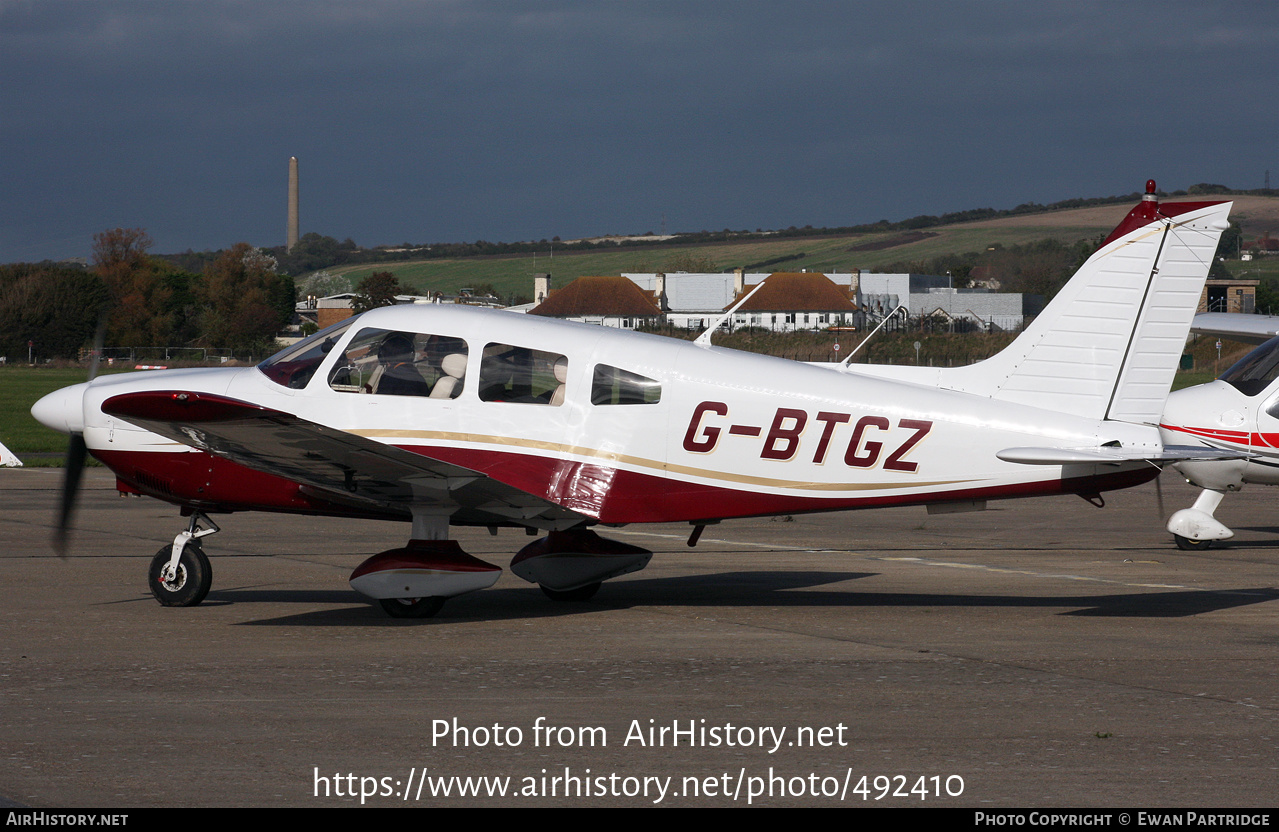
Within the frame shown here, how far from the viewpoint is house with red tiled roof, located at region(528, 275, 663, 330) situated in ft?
341

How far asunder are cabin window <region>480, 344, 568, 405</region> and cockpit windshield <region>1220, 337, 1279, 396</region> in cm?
820

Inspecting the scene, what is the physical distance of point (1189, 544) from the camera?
13.6 m

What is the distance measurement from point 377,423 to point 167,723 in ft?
11.4

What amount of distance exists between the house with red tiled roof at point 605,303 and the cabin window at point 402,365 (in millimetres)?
92349

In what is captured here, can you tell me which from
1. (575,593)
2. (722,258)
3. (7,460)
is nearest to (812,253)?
(722,258)

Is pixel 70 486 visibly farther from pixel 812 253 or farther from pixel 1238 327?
pixel 812 253

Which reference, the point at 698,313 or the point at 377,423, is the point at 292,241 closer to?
the point at 698,313

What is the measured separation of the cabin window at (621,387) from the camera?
9266 mm

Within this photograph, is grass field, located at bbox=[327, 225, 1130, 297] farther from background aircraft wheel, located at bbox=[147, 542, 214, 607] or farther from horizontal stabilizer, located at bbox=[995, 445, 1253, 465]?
horizontal stabilizer, located at bbox=[995, 445, 1253, 465]

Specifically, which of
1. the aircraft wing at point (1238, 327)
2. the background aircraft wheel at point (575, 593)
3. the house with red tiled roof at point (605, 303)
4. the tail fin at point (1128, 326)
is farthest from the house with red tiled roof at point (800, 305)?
the tail fin at point (1128, 326)

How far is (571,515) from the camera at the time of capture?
9320 millimetres

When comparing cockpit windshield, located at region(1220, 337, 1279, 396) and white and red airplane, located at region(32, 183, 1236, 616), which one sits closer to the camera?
white and red airplane, located at region(32, 183, 1236, 616)

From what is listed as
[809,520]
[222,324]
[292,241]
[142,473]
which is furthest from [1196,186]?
[142,473]

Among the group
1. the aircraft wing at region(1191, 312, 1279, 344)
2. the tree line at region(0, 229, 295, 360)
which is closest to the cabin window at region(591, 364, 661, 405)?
the aircraft wing at region(1191, 312, 1279, 344)
